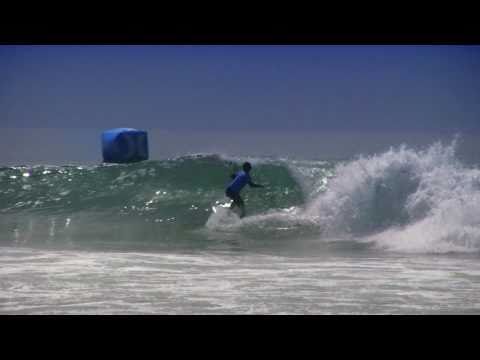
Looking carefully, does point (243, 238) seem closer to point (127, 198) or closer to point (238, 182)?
point (238, 182)

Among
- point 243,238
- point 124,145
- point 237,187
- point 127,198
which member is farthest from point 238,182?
point 124,145

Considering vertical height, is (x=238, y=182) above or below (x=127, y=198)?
above

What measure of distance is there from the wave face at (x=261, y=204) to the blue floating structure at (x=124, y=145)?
Answer: 228 mm

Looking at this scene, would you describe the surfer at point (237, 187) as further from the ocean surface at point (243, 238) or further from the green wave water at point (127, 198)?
the green wave water at point (127, 198)

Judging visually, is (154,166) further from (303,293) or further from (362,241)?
(303,293)

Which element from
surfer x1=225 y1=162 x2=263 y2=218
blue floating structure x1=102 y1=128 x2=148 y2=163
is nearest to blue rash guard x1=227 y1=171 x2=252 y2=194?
surfer x1=225 y1=162 x2=263 y2=218

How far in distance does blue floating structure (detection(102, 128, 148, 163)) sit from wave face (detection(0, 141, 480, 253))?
23cm

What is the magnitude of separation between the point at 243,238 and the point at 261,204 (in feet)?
11.4

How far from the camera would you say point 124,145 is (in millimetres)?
14984

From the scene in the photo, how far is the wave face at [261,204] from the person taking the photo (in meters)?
9.05

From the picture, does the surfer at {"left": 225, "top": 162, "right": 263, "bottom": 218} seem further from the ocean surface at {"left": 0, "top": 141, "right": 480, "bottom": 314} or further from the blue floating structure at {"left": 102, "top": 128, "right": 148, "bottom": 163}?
the blue floating structure at {"left": 102, "top": 128, "right": 148, "bottom": 163}

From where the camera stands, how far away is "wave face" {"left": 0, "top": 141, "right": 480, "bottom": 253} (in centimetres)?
905
